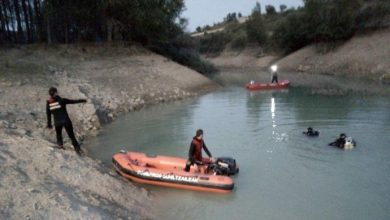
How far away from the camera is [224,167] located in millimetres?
11406

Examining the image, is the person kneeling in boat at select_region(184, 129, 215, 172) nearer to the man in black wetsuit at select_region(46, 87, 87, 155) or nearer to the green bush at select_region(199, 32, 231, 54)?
the man in black wetsuit at select_region(46, 87, 87, 155)

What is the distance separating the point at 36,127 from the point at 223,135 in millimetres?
7567

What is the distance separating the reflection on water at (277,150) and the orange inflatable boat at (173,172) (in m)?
0.24

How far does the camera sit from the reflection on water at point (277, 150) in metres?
9.66

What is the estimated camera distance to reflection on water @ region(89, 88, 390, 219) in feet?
31.7

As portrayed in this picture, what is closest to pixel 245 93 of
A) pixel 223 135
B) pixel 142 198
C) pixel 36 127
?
pixel 223 135

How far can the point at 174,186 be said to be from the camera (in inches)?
431

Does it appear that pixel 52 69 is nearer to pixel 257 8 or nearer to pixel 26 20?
pixel 26 20

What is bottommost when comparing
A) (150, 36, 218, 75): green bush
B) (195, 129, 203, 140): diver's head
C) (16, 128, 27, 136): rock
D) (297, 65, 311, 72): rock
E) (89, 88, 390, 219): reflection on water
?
(89, 88, 390, 219): reflection on water

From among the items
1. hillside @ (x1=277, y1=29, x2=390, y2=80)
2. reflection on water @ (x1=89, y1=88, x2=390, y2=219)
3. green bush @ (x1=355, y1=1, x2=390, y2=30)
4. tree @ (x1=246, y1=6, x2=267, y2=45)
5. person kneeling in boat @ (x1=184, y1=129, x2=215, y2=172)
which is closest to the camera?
reflection on water @ (x1=89, y1=88, x2=390, y2=219)

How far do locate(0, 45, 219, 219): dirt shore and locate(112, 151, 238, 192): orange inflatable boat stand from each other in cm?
58

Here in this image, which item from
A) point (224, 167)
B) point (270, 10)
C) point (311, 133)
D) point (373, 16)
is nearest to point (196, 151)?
point (224, 167)

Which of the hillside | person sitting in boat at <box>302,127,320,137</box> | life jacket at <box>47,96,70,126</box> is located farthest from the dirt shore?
the hillside

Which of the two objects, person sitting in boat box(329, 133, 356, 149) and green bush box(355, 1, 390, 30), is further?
green bush box(355, 1, 390, 30)
